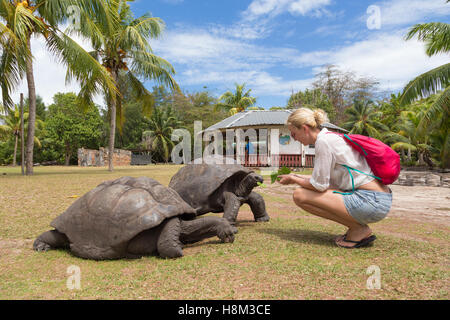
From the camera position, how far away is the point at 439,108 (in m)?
13.6

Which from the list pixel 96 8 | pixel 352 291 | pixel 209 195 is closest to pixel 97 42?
pixel 96 8

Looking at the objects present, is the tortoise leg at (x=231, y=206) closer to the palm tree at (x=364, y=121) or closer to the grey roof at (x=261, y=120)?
the grey roof at (x=261, y=120)

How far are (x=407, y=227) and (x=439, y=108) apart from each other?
475 inches

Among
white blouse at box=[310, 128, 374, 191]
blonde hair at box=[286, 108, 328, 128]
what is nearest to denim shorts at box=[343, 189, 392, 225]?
white blouse at box=[310, 128, 374, 191]

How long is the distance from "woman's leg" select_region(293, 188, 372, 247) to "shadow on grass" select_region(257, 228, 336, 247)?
21 centimetres

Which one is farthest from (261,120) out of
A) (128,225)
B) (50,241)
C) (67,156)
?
(67,156)

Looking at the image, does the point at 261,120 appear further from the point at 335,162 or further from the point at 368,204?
the point at 368,204

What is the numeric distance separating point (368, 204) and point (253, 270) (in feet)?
4.41

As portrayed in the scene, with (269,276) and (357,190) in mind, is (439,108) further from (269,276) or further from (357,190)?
(269,276)

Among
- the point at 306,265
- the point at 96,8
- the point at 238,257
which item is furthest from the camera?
the point at 96,8

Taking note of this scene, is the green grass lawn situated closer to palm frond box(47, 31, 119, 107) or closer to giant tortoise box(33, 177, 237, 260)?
giant tortoise box(33, 177, 237, 260)

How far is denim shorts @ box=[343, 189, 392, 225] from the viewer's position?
2.96 meters

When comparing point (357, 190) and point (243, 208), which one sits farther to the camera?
point (243, 208)

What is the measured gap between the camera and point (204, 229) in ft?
10.6
